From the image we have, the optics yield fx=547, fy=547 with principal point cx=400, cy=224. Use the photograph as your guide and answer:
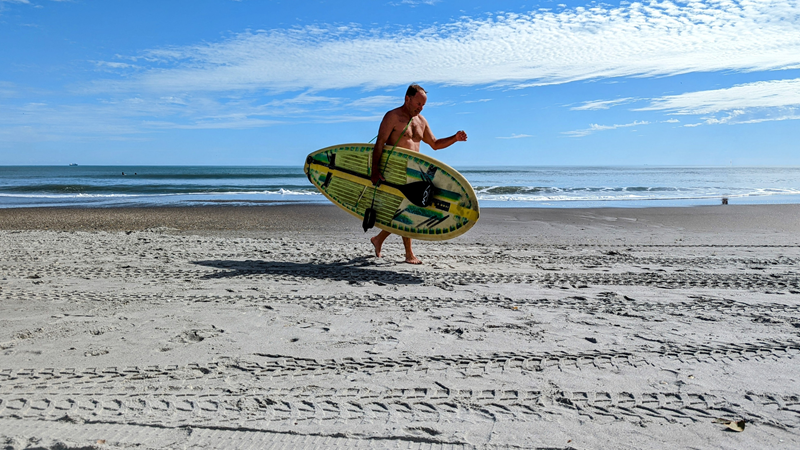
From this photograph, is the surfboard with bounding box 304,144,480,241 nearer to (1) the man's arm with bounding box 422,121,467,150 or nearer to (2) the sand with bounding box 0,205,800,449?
(1) the man's arm with bounding box 422,121,467,150

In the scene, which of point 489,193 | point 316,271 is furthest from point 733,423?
point 489,193

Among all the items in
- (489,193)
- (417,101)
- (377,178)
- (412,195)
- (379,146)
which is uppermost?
(417,101)

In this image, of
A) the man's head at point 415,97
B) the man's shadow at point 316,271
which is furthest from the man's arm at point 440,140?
the man's shadow at point 316,271

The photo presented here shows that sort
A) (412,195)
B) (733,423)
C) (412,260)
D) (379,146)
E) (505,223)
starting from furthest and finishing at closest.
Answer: (505,223) < (412,260) < (412,195) < (379,146) < (733,423)

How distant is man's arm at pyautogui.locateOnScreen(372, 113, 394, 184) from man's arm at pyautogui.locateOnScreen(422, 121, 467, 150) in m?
0.44

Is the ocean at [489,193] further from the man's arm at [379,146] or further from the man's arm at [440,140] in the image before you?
the man's arm at [379,146]

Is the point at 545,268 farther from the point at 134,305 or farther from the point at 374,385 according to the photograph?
the point at 134,305

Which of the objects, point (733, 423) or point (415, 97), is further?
point (415, 97)

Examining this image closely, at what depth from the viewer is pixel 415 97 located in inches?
201

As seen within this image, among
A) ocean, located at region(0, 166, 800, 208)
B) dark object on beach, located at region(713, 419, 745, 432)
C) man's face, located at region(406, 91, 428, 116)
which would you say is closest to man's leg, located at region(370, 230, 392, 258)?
man's face, located at region(406, 91, 428, 116)

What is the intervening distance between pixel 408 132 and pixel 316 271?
1621mm

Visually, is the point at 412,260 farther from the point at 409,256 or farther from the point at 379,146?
the point at 379,146

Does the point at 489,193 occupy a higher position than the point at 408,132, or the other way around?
the point at 408,132

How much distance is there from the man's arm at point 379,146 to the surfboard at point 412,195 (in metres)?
0.07
